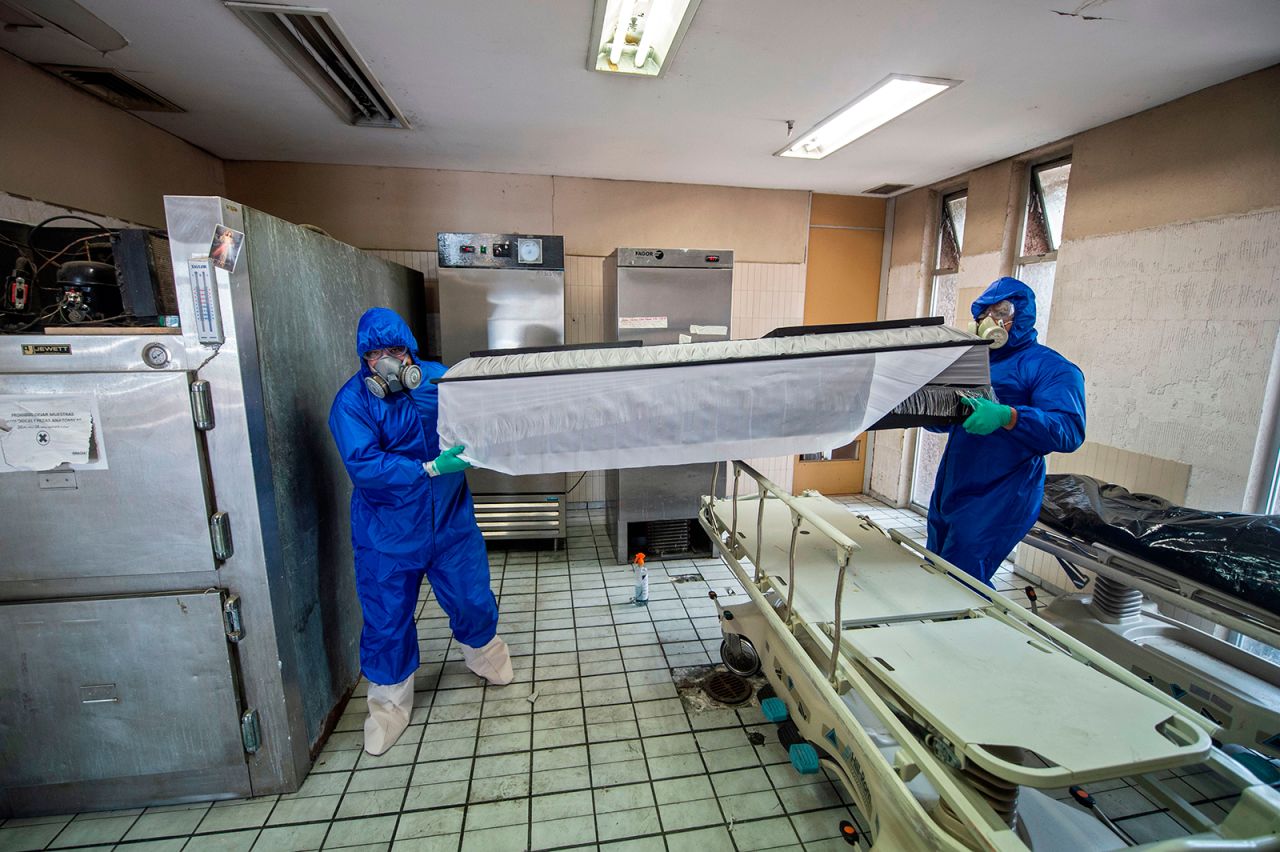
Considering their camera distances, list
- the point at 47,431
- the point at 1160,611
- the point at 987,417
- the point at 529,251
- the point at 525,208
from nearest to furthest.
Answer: the point at 47,431
the point at 987,417
the point at 1160,611
the point at 529,251
the point at 525,208

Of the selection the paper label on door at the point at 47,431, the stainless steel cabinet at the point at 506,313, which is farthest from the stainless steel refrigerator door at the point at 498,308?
the paper label on door at the point at 47,431

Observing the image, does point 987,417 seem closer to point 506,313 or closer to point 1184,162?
point 1184,162

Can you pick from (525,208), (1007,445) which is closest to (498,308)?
(525,208)

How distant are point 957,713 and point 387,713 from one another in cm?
210

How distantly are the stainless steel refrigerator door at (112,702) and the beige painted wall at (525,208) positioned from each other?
313 centimetres

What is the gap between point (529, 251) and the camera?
11.7 feet

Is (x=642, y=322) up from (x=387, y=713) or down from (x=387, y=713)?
up

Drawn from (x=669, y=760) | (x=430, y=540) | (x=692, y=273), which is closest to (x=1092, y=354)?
(x=692, y=273)

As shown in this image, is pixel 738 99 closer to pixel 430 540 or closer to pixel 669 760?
pixel 430 540

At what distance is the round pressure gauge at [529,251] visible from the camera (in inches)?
140

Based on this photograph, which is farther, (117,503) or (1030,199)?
(1030,199)

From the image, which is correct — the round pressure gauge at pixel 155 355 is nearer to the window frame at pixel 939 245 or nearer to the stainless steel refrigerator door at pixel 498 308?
the stainless steel refrigerator door at pixel 498 308

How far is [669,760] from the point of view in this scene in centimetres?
205

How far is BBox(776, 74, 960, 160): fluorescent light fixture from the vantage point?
8.23 feet
